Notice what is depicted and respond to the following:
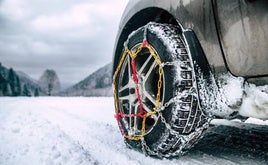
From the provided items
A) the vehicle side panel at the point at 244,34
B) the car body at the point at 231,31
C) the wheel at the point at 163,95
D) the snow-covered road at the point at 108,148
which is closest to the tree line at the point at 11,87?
the snow-covered road at the point at 108,148

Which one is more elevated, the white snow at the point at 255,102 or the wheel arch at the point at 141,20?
the wheel arch at the point at 141,20

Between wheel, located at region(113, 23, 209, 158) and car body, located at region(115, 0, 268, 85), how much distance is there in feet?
0.64

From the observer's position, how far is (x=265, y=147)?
2463mm

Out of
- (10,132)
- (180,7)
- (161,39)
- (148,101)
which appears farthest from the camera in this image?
(10,132)

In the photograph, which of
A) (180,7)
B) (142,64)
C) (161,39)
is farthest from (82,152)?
(180,7)

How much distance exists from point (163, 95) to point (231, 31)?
670mm

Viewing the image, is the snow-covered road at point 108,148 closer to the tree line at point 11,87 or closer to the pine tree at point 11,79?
the tree line at point 11,87

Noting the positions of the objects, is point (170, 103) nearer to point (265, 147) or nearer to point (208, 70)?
point (208, 70)

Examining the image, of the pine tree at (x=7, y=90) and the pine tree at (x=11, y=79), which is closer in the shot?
the pine tree at (x=7, y=90)

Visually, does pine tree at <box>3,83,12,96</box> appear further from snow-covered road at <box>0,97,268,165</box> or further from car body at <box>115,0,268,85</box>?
car body at <box>115,0,268,85</box>

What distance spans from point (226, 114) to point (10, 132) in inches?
114

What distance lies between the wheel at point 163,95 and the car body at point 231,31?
0.64 feet

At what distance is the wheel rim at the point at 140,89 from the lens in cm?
237

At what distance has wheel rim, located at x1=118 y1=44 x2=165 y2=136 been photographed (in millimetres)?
2371
